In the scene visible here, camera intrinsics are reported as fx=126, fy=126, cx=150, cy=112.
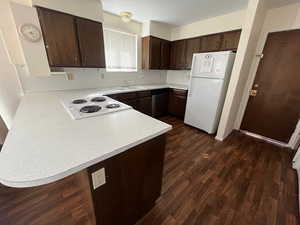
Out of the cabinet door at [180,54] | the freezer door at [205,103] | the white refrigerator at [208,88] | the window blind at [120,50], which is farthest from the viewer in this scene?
the cabinet door at [180,54]

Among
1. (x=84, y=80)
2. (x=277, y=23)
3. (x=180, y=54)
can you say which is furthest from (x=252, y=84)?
(x=84, y=80)

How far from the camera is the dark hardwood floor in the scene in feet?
3.97

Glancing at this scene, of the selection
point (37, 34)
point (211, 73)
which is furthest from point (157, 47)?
point (37, 34)

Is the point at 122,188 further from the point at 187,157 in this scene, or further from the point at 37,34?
the point at 37,34

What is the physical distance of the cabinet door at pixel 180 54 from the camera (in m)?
3.41

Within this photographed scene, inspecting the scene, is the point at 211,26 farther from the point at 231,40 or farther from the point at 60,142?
the point at 60,142

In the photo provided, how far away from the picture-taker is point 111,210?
0.88m

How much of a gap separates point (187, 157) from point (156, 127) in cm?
136

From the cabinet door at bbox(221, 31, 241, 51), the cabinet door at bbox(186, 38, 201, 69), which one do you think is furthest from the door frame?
the cabinet door at bbox(186, 38, 201, 69)

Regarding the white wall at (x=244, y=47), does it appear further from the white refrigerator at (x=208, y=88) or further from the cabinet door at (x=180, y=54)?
the cabinet door at (x=180, y=54)

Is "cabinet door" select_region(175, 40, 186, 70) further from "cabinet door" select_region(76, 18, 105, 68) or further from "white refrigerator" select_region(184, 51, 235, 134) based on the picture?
"cabinet door" select_region(76, 18, 105, 68)

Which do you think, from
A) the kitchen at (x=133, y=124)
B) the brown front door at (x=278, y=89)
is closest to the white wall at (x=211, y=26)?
the kitchen at (x=133, y=124)

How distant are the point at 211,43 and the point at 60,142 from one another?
339 cm

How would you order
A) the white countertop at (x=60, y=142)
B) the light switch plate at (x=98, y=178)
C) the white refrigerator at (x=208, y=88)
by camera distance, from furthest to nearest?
the white refrigerator at (x=208, y=88)
the light switch plate at (x=98, y=178)
the white countertop at (x=60, y=142)
